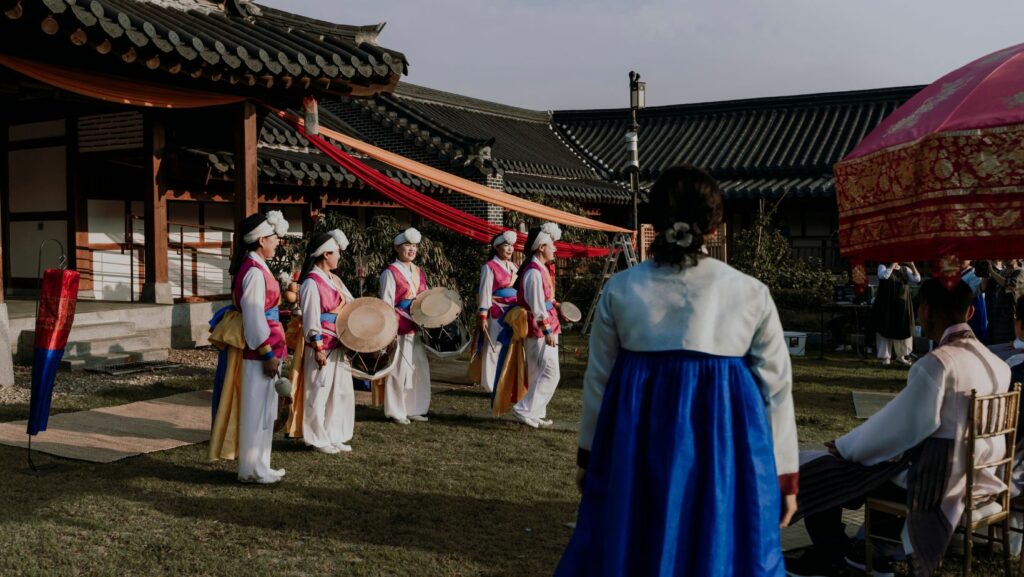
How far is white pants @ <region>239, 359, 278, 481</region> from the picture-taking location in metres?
5.14

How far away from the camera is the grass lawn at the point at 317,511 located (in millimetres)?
3949

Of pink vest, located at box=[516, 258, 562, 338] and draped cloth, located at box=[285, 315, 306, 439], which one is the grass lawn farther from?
pink vest, located at box=[516, 258, 562, 338]

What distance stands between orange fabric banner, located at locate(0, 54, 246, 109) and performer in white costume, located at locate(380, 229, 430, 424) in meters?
2.17

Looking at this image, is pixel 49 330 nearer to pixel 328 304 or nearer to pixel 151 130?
pixel 328 304

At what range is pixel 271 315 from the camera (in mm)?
5227

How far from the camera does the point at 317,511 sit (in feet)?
15.4

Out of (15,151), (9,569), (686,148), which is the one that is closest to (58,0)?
→ (9,569)

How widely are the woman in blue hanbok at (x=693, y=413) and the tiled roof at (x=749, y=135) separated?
15.6m

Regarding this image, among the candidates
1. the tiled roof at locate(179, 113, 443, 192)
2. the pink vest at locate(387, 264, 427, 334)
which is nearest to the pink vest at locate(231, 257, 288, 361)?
the pink vest at locate(387, 264, 427, 334)

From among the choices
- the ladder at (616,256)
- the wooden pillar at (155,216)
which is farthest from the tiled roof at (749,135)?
the wooden pillar at (155,216)

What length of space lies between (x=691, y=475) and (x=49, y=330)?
13.3 ft

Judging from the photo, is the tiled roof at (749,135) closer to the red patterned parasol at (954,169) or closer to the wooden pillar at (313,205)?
the wooden pillar at (313,205)

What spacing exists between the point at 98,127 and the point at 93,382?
3805 millimetres

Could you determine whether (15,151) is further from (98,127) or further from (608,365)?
(608,365)
